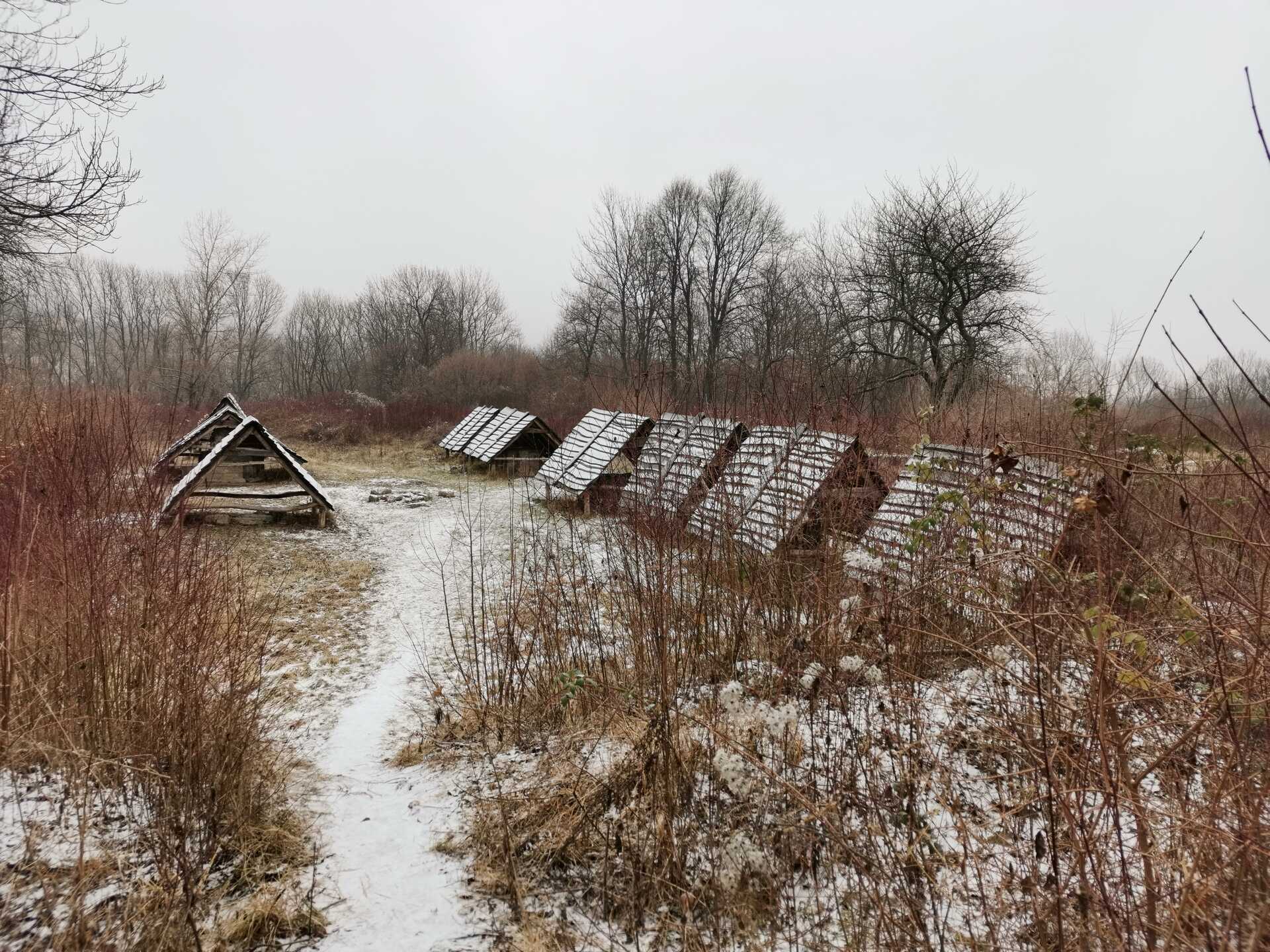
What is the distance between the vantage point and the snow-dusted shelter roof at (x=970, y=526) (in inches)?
112

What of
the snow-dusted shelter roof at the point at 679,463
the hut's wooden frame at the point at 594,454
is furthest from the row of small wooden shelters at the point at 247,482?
the snow-dusted shelter roof at the point at 679,463

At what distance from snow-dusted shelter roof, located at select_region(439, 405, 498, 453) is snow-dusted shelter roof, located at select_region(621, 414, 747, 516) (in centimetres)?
799

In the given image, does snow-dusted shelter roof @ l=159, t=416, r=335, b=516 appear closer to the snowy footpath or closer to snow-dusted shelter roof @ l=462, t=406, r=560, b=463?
the snowy footpath

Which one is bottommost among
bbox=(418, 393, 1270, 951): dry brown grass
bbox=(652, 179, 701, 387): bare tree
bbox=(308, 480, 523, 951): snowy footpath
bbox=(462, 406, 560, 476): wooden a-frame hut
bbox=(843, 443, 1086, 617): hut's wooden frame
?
bbox=(308, 480, 523, 951): snowy footpath

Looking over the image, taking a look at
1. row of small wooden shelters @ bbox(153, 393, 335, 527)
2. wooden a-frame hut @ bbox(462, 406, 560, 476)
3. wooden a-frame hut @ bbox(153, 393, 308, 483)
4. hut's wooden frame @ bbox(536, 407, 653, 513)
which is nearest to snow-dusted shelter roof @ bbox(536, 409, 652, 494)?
hut's wooden frame @ bbox(536, 407, 653, 513)

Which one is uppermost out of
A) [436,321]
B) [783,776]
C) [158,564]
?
[436,321]

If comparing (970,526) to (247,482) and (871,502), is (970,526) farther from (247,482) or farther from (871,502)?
(247,482)

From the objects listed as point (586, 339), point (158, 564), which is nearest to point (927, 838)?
point (158, 564)

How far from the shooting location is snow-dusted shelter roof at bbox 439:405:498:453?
16109 millimetres

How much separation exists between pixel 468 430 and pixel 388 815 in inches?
576

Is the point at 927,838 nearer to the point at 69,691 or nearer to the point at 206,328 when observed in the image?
the point at 69,691

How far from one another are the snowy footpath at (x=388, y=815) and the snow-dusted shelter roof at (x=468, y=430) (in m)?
10.6

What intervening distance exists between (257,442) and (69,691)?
6.77m

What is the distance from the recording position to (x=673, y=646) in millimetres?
3580
